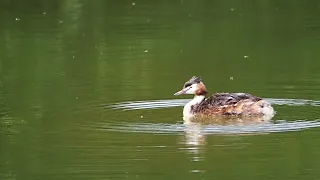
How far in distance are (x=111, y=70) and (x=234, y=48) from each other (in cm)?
344

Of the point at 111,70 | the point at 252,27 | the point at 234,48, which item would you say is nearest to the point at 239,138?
the point at 111,70

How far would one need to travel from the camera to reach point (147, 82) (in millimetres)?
18422

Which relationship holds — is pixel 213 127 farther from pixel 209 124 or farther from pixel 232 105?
pixel 232 105

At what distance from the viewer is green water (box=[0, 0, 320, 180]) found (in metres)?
12.6

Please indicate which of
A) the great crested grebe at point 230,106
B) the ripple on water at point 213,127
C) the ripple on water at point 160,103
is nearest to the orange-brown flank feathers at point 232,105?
the great crested grebe at point 230,106

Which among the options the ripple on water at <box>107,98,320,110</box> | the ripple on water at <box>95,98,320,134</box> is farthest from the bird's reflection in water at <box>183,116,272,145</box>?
the ripple on water at <box>107,98,320,110</box>

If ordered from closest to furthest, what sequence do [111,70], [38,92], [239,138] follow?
[239,138], [38,92], [111,70]

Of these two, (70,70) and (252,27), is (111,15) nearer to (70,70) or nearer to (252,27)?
(252,27)

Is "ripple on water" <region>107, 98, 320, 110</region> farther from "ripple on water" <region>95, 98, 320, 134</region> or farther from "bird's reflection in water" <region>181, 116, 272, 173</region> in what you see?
"ripple on water" <region>95, 98, 320, 134</region>

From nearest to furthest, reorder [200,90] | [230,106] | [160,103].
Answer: [230,106] → [200,90] → [160,103]

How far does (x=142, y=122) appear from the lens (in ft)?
47.7

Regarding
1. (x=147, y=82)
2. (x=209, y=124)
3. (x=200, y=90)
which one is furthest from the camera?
(x=147, y=82)

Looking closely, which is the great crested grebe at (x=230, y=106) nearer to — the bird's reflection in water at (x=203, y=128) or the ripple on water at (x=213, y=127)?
the bird's reflection in water at (x=203, y=128)

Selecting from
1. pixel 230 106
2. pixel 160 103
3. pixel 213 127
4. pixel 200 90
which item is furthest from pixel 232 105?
pixel 160 103
